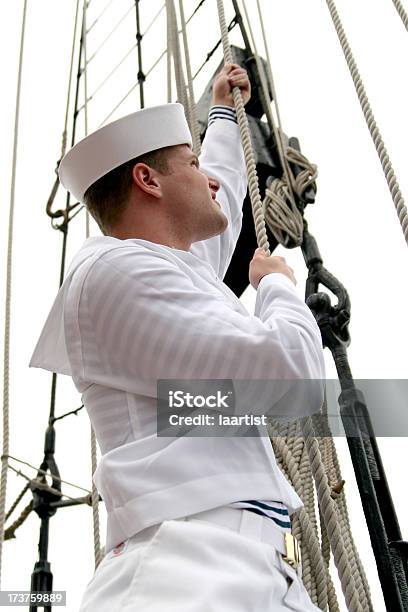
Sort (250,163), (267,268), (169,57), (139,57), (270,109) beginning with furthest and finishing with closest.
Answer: (139,57) < (169,57) < (270,109) < (250,163) < (267,268)

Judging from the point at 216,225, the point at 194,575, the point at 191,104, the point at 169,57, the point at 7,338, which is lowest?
the point at 194,575

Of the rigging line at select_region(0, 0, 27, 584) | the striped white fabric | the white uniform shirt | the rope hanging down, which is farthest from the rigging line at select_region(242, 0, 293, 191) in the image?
the striped white fabric

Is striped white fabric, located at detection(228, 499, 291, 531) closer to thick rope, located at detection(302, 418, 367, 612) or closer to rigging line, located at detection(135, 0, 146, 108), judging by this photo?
thick rope, located at detection(302, 418, 367, 612)

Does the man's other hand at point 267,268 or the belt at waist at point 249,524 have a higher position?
the man's other hand at point 267,268

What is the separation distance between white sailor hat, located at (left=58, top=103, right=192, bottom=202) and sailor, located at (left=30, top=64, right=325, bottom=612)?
18 cm

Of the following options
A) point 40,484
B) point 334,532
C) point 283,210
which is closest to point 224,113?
point 283,210

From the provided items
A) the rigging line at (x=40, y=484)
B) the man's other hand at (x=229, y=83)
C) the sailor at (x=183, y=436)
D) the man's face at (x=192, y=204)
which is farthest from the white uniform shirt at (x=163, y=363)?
the rigging line at (x=40, y=484)

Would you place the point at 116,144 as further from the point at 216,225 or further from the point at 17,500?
the point at 17,500

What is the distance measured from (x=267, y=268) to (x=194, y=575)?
387 mm

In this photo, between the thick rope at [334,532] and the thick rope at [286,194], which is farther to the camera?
the thick rope at [286,194]

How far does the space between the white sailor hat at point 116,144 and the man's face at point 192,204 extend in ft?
0.26

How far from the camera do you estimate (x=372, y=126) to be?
37.8 inches

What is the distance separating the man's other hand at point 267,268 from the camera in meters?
0.86

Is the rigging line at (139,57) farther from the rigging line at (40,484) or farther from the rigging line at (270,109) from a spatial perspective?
the rigging line at (40,484)
